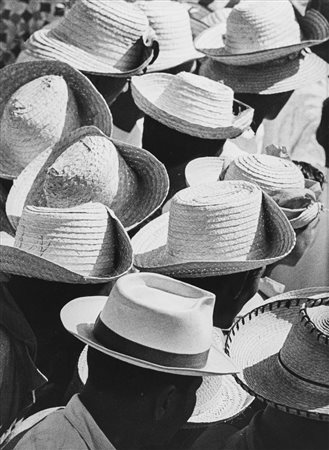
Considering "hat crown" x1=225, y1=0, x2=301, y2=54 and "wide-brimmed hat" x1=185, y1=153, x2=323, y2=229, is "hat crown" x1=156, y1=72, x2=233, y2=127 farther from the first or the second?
"hat crown" x1=225, y1=0, x2=301, y2=54

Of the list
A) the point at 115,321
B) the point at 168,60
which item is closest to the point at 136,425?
the point at 115,321

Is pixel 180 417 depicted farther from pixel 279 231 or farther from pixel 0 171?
pixel 0 171

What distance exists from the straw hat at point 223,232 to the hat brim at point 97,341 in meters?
0.64

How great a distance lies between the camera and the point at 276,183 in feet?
11.4

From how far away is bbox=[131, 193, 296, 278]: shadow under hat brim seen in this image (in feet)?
10.1

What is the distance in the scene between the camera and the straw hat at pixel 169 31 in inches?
181

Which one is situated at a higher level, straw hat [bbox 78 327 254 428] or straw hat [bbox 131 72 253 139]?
straw hat [bbox 131 72 253 139]

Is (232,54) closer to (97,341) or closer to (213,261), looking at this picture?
(213,261)

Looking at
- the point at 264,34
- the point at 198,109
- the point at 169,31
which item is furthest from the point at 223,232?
the point at 169,31

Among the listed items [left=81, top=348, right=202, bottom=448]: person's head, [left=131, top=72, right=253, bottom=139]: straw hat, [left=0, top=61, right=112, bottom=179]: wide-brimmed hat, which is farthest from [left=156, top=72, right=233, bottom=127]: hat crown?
[left=81, top=348, right=202, bottom=448]: person's head

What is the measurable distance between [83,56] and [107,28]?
0.53 ft

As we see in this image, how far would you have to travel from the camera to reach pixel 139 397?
2.15 metres

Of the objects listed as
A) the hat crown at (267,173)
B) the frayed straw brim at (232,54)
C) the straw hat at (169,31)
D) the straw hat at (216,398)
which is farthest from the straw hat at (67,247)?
the frayed straw brim at (232,54)

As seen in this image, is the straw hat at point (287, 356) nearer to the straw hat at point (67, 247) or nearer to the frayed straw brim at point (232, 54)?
the straw hat at point (67, 247)
